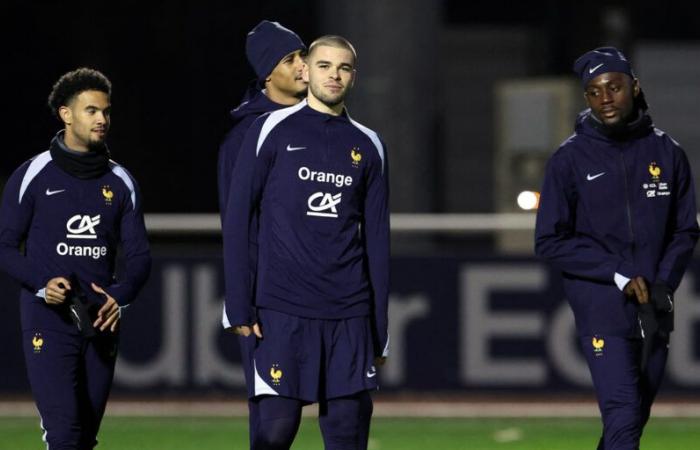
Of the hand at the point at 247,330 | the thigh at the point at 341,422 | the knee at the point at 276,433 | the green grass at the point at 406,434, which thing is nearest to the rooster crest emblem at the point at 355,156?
the hand at the point at 247,330

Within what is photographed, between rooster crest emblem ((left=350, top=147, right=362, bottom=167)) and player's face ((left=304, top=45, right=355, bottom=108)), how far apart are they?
0.21 meters

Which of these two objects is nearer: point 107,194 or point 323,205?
point 323,205

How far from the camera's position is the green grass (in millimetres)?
12859

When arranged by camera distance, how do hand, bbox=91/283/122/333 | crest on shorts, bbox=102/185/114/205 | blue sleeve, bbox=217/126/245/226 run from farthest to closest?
blue sleeve, bbox=217/126/245/226
crest on shorts, bbox=102/185/114/205
hand, bbox=91/283/122/333

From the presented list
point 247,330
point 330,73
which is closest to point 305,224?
point 247,330

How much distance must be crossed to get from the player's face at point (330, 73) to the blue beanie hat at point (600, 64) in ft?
4.19

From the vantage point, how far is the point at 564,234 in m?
9.53

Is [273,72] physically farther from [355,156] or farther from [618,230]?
[618,230]

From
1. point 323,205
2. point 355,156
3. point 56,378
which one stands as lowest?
point 56,378

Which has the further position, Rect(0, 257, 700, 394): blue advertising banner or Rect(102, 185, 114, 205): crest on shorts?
Rect(0, 257, 700, 394): blue advertising banner

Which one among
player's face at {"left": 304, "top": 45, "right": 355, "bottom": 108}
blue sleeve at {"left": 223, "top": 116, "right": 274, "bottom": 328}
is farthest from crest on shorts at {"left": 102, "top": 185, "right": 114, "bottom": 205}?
player's face at {"left": 304, "top": 45, "right": 355, "bottom": 108}

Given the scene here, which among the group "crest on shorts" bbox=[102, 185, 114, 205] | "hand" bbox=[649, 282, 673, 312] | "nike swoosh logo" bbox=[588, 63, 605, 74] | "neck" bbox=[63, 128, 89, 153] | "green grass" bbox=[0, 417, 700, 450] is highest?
"nike swoosh logo" bbox=[588, 63, 605, 74]

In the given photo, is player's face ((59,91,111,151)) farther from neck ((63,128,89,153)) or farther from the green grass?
the green grass

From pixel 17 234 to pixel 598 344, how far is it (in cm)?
269
